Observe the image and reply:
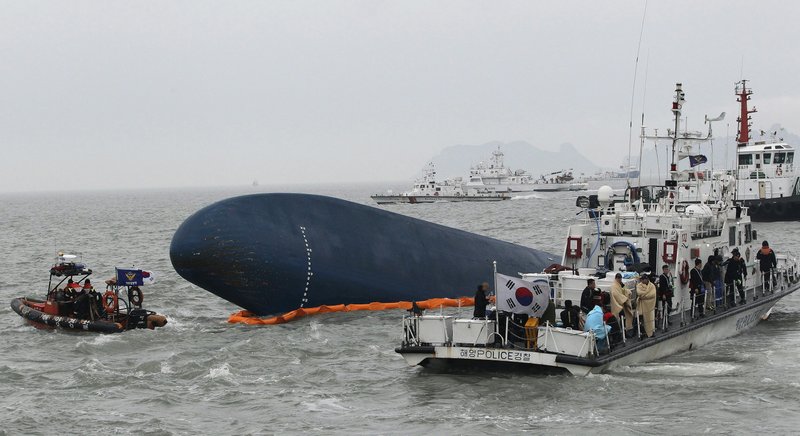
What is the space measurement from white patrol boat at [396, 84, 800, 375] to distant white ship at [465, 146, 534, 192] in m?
120

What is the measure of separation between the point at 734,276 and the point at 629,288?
17.7 feet

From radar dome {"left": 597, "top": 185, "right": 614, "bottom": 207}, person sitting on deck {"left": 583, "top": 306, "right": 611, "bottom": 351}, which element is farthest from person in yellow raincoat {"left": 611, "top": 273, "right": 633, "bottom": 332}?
radar dome {"left": 597, "top": 185, "right": 614, "bottom": 207}

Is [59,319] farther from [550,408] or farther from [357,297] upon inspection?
[550,408]

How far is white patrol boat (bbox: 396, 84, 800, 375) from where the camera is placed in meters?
18.1

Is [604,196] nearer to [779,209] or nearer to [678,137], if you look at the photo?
[678,137]

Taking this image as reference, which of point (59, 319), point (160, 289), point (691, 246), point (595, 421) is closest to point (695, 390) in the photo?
point (595, 421)

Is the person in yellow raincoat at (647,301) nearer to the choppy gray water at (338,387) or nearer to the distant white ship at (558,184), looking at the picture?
the choppy gray water at (338,387)

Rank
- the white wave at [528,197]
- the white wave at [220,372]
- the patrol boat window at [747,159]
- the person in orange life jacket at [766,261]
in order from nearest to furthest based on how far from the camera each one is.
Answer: the white wave at [220,372], the person in orange life jacket at [766,261], the patrol boat window at [747,159], the white wave at [528,197]

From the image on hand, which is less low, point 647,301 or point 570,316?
point 647,301

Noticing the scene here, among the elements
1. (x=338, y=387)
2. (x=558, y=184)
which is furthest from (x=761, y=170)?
(x=558, y=184)

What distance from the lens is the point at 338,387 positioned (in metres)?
19.3

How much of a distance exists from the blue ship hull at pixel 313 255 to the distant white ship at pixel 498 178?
379 feet

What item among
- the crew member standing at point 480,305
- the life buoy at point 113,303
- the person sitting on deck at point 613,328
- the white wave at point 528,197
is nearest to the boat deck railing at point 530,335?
the person sitting on deck at point 613,328

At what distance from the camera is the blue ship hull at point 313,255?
26.8 meters
